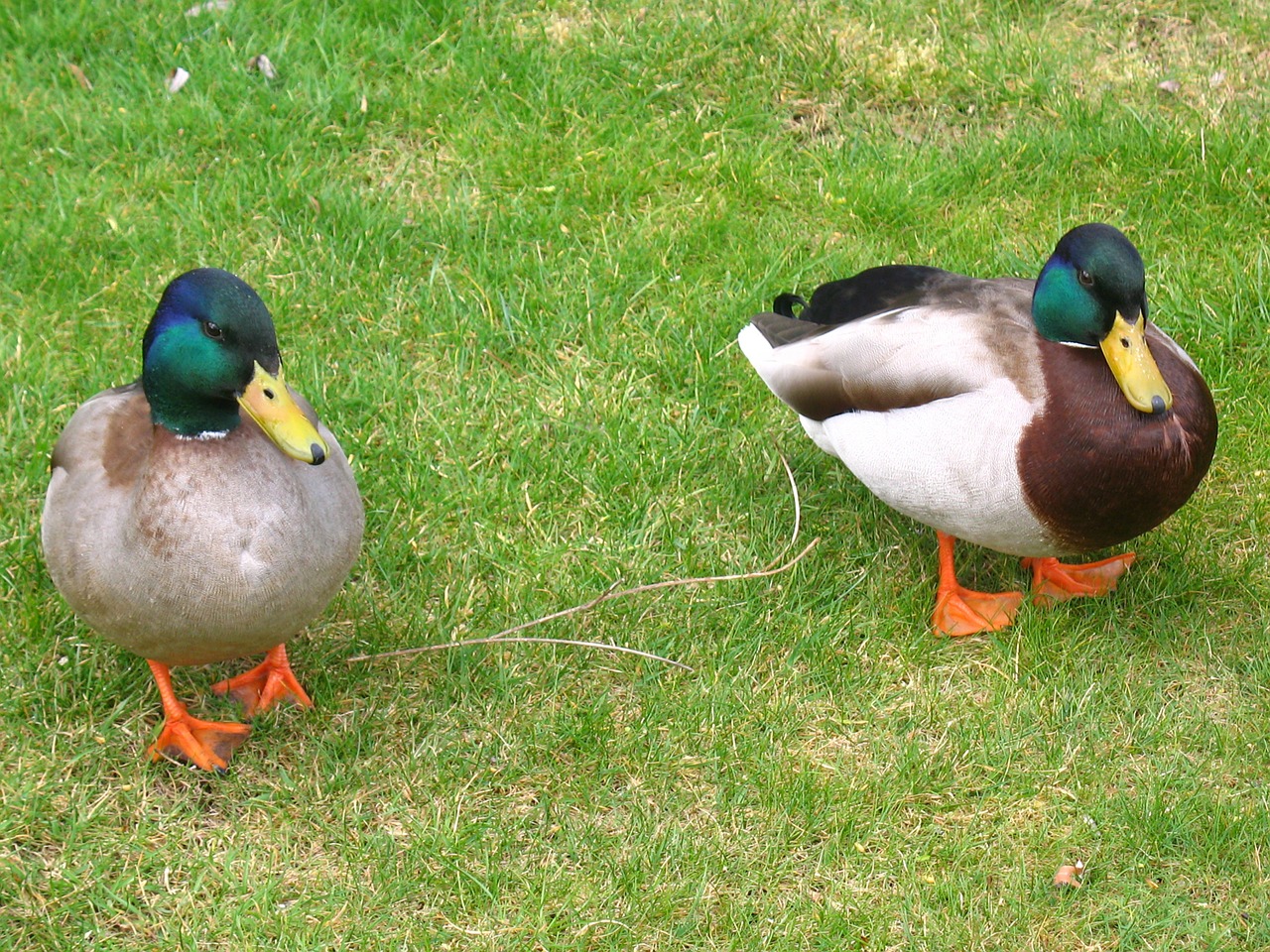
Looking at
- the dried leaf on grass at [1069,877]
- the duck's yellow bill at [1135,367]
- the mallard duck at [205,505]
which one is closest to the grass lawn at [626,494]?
the dried leaf on grass at [1069,877]

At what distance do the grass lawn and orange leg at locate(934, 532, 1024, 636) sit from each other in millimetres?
70

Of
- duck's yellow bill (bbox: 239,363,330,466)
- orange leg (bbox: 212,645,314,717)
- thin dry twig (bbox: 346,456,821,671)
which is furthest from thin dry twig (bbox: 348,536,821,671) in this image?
duck's yellow bill (bbox: 239,363,330,466)

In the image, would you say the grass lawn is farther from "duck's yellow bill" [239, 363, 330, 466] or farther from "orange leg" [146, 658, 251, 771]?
"duck's yellow bill" [239, 363, 330, 466]

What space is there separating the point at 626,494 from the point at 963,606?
100cm

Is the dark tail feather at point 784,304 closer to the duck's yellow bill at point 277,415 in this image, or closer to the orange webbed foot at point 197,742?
the duck's yellow bill at point 277,415

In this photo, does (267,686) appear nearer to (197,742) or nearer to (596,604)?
(197,742)

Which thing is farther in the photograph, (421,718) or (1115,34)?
(1115,34)

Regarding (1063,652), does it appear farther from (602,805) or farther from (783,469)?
(602,805)

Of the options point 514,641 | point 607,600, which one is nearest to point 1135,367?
point 607,600

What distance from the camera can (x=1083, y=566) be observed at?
3.69 meters

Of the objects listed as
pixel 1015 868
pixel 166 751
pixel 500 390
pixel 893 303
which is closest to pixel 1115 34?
pixel 893 303

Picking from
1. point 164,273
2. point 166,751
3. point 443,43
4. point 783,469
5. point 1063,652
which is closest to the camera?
point 166,751

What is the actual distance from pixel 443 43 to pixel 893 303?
2627mm

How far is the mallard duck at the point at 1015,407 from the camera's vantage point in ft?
10.2
